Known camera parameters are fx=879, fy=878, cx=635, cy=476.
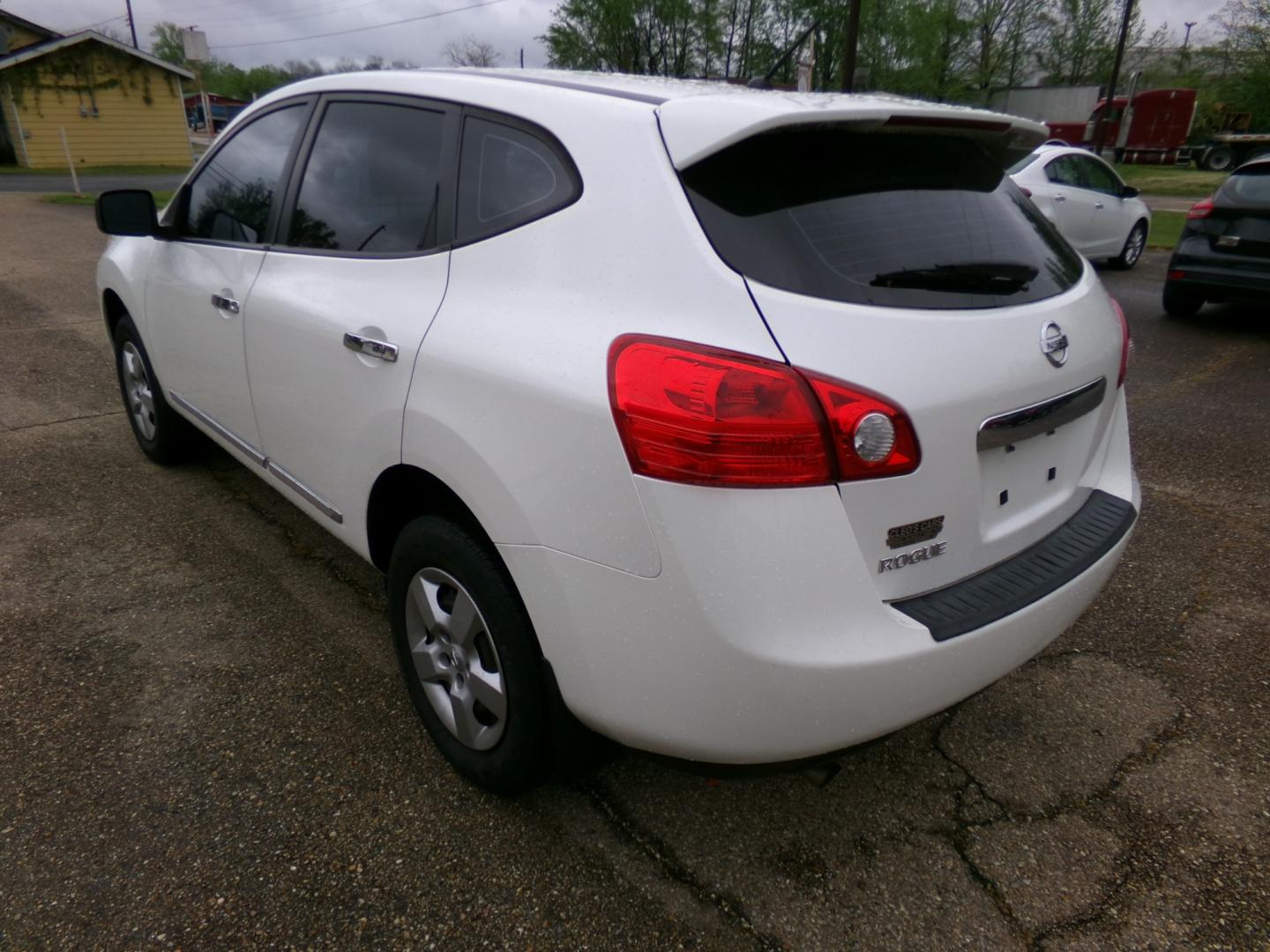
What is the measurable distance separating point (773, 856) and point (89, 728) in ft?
6.37

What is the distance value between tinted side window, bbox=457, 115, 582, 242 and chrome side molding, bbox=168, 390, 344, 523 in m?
1.01

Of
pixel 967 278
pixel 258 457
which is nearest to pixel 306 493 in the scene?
pixel 258 457

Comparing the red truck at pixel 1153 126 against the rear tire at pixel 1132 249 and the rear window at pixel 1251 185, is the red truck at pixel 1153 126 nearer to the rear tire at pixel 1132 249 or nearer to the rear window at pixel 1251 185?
the rear tire at pixel 1132 249

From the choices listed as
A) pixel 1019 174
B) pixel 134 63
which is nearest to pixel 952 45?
pixel 134 63

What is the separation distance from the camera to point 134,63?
1271 inches

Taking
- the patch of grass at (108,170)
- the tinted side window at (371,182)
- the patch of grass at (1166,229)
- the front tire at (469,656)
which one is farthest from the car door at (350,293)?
the patch of grass at (108,170)

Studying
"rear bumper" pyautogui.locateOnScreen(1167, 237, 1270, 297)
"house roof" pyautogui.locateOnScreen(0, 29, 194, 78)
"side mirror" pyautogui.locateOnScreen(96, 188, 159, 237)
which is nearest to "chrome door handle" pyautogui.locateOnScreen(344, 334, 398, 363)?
"side mirror" pyautogui.locateOnScreen(96, 188, 159, 237)

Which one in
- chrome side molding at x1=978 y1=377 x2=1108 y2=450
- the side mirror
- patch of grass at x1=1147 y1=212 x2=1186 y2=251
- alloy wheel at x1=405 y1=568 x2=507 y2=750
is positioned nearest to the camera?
chrome side molding at x1=978 y1=377 x2=1108 y2=450

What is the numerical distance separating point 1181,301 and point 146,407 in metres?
8.77

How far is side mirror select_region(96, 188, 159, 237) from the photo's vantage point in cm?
348

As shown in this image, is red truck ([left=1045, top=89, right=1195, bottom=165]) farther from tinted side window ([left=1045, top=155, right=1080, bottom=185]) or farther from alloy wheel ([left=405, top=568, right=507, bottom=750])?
alloy wheel ([left=405, top=568, right=507, bottom=750])

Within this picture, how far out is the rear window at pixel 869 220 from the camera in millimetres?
1710

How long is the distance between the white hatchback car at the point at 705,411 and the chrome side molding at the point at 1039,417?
0.01 metres

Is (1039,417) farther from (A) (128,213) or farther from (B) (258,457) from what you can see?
(A) (128,213)
